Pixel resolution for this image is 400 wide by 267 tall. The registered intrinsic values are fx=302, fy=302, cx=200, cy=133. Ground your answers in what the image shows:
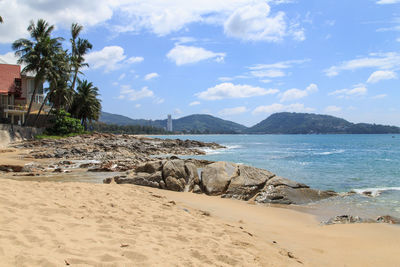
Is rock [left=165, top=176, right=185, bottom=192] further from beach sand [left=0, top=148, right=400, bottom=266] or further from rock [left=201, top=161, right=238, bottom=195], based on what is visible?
beach sand [left=0, top=148, right=400, bottom=266]

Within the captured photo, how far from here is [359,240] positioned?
624 centimetres

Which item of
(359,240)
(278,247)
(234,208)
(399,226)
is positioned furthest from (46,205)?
(399,226)

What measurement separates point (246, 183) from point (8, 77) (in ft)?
132

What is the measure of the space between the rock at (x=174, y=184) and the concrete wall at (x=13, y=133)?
23.7 meters

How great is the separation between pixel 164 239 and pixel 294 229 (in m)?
3.60

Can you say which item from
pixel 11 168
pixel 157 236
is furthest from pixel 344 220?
pixel 11 168

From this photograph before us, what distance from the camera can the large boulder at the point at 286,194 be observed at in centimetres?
1030

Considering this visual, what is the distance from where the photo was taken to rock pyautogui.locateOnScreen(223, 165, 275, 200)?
34.8 ft

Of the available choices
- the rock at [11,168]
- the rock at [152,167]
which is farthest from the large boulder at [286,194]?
the rock at [11,168]

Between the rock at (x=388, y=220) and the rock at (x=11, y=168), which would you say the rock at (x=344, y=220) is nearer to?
the rock at (x=388, y=220)

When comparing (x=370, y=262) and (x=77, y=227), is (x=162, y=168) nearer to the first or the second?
(x=77, y=227)

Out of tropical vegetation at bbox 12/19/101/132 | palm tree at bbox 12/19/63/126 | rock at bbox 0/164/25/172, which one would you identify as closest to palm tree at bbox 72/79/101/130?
tropical vegetation at bbox 12/19/101/132

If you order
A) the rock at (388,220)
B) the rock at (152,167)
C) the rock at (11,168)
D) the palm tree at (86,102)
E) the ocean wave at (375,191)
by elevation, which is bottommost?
the ocean wave at (375,191)

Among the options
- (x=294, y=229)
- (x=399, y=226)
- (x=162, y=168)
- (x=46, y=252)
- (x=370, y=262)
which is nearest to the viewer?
(x=46, y=252)
